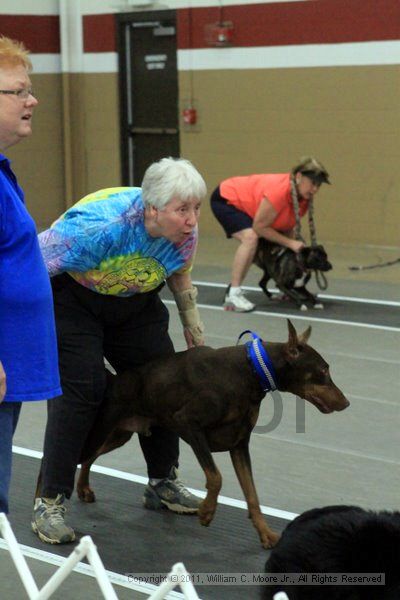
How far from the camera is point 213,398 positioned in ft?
13.7

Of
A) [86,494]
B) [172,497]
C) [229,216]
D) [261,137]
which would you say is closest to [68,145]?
[261,137]

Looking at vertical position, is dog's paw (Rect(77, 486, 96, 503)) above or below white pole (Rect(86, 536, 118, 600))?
below

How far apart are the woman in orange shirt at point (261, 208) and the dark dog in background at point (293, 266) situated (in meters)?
0.08

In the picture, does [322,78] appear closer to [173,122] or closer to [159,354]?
[173,122]

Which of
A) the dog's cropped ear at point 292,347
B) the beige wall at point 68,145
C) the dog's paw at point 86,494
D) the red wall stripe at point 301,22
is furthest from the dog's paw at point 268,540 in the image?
the beige wall at point 68,145

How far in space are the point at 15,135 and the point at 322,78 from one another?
9270 millimetres

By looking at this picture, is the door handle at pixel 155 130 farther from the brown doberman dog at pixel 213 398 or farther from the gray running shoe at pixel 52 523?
the gray running shoe at pixel 52 523

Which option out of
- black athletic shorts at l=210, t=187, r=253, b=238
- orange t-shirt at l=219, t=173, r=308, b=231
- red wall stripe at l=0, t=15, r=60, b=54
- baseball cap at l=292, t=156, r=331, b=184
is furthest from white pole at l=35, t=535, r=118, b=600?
red wall stripe at l=0, t=15, r=60, b=54

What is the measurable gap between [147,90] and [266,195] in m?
5.60

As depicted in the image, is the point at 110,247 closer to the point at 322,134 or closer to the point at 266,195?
the point at 266,195

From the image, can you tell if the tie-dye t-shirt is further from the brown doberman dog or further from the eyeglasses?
the eyeglasses

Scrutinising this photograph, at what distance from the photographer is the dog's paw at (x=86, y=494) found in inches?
185

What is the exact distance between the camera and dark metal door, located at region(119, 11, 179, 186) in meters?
13.6

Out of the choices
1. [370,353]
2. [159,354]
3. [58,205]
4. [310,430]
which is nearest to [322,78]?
[58,205]
